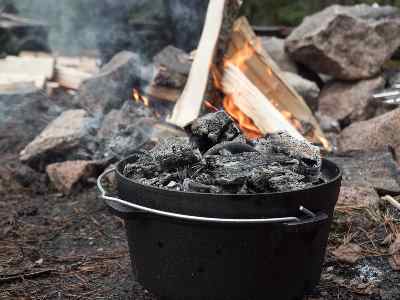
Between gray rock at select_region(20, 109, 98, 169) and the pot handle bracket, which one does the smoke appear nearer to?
gray rock at select_region(20, 109, 98, 169)

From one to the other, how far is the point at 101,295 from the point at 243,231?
103 centimetres

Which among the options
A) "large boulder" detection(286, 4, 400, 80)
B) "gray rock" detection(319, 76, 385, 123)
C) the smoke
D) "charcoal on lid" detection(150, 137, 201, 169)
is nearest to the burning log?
"large boulder" detection(286, 4, 400, 80)

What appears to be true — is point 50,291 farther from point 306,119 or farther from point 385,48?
point 385,48

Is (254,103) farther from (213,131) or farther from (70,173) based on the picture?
(213,131)

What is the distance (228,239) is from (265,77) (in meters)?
2.89

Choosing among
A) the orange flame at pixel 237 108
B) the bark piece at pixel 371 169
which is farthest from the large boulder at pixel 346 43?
the bark piece at pixel 371 169

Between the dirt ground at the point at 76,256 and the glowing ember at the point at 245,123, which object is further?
the glowing ember at the point at 245,123

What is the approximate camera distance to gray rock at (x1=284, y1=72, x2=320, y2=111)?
5175 millimetres

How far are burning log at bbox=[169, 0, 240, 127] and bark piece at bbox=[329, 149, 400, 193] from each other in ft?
3.72

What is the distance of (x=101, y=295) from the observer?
8.57 ft

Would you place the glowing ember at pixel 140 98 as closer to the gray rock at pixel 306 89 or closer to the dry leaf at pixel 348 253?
the gray rock at pixel 306 89

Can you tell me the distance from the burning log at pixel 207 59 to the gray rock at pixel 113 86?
2.81 ft

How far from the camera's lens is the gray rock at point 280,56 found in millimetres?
5664

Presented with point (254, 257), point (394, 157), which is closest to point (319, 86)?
point (394, 157)
